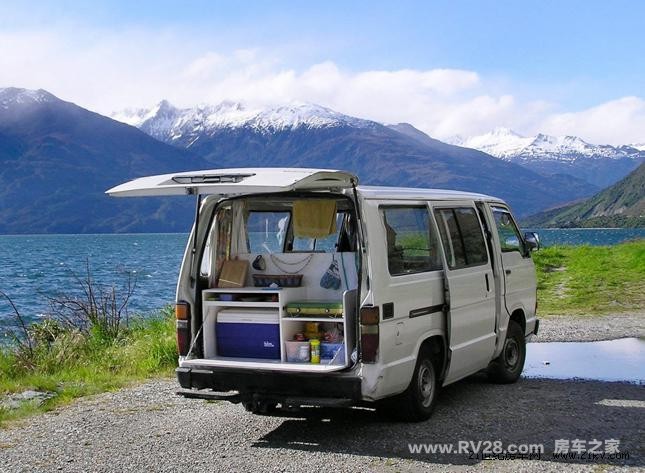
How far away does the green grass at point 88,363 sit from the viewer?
10453mm

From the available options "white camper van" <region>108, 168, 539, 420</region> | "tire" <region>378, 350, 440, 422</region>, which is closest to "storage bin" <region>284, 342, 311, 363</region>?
"white camper van" <region>108, 168, 539, 420</region>

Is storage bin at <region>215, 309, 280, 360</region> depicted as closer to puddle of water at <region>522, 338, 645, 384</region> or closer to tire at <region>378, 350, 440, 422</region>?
tire at <region>378, 350, 440, 422</region>

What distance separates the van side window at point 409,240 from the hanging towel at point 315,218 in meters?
0.68

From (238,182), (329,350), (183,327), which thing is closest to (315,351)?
(329,350)

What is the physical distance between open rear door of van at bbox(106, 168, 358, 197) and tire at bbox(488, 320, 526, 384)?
11.5 ft

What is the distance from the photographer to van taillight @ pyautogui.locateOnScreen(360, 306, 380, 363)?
7.13 metres

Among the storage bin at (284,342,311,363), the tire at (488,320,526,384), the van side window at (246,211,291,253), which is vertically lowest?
the tire at (488,320,526,384)

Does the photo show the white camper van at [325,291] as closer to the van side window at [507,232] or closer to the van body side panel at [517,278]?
the van body side panel at [517,278]

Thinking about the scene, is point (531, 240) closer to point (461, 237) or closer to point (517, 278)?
point (517, 278)

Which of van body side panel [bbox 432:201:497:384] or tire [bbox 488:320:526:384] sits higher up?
van body side panel [bbox 432:201:497:384]

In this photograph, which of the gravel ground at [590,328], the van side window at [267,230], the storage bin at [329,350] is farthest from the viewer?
the gravel ground at [590,328]

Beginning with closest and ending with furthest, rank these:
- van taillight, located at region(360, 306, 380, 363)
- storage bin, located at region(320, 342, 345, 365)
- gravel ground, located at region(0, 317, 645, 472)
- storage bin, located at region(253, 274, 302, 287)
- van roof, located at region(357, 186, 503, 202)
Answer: gravel ground, located at region(0, 317, 645, 472) < van taillight, located at region(360, 306, 380, 363) < storage bin, located at region(320, 342, 345, 365) < van roof, located at region(357, 186, 503, 202) < storage bin, located at region(253, 274, 302, 287)

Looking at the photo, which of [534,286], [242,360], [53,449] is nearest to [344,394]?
[242,360]

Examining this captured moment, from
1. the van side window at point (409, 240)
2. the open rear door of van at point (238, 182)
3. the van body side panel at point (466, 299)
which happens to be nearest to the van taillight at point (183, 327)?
the open rear door of van at point (238, 182)
